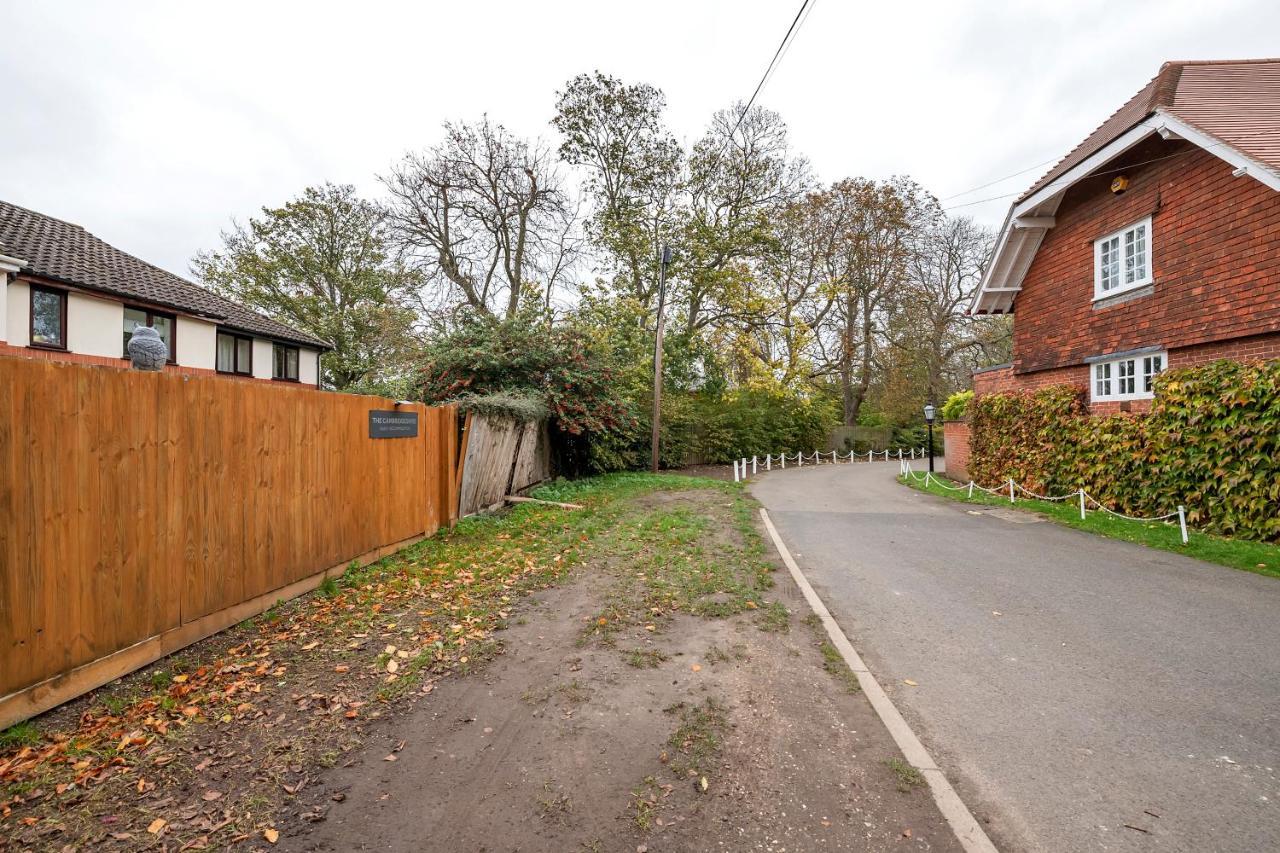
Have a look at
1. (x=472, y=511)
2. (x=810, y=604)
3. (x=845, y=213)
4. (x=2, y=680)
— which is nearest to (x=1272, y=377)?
(x=810, y=604)

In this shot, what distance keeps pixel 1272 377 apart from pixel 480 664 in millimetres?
10998

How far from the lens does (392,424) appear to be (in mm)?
7109

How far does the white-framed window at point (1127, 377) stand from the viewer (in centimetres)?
1090

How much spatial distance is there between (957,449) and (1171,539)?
37.4 ft

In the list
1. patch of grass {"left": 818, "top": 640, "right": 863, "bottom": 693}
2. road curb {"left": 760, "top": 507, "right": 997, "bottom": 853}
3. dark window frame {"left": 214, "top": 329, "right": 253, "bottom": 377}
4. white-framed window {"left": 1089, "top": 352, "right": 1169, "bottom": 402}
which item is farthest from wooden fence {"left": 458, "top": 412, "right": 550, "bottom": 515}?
dark window frame {"left": 214, "top": 329, "right": 253, "bottom": 377}

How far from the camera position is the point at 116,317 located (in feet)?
58.8

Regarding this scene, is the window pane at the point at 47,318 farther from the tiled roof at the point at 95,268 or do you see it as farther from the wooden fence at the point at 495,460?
the wooden fence at the point at 495,460

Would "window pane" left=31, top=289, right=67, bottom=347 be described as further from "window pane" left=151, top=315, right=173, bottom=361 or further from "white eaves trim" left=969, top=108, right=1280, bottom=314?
"white eaves trim" left=969, top=108, right=1280, bottom=314

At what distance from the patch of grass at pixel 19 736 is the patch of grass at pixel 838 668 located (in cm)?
450

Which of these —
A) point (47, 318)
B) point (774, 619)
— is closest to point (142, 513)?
point (774, 619)

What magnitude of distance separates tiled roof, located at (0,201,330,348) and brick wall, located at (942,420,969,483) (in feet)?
84.5

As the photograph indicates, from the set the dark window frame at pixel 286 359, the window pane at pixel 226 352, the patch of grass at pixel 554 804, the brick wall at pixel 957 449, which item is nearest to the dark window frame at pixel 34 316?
the window pane at pixel 226 352

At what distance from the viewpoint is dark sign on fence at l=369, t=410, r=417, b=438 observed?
675cm

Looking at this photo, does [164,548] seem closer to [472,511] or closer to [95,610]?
[95,610]
